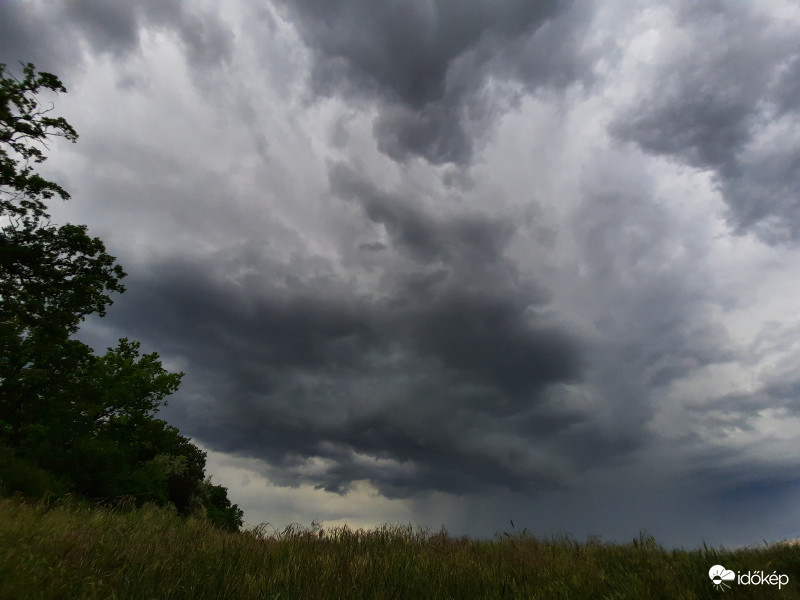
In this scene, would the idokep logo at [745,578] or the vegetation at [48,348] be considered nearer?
the idokep logo at [745,578]

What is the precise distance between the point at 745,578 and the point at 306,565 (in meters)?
6.30

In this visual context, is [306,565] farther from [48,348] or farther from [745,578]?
[48,348]

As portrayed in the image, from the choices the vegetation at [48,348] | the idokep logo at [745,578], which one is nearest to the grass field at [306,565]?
the idokep logo at [745,578]

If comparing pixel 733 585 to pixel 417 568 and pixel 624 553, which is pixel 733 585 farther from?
pixel 417 568

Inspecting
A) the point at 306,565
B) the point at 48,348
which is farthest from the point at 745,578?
the point at 48,348

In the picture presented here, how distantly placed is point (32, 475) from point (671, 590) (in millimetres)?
23089

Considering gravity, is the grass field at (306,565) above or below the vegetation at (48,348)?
below

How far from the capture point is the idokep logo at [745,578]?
6488 millimetres

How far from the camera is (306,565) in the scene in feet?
22.0

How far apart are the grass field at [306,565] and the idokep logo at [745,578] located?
0.35 feet

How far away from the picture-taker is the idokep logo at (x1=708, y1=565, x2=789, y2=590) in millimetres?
6488

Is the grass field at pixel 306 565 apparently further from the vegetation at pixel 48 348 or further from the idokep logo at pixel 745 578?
the vegetation at pixel 48 348
